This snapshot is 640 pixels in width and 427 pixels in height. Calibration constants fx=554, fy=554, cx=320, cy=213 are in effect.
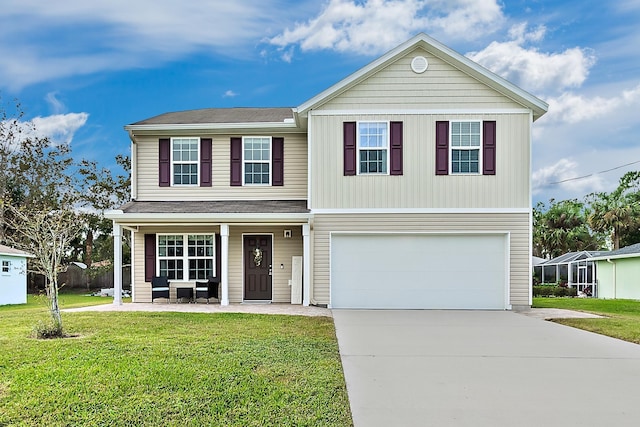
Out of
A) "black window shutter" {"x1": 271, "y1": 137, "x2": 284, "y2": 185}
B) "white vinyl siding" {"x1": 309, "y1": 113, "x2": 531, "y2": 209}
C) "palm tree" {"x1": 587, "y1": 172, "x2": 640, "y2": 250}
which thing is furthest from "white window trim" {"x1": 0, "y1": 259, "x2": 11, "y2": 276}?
"palm tree" {"x1": 587, "y1": 172, "x2": 640, "y2": 250}

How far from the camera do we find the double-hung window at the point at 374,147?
48.0 feet

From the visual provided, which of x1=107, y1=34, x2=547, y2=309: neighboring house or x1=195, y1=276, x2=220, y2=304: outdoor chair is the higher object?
x1=107, y1=34, x2=547, y2=309: neighboring house

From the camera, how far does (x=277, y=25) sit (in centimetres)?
1678

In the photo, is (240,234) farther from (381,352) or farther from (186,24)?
(381,352)

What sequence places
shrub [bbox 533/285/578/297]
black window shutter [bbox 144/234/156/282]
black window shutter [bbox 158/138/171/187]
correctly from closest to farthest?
black window shutter [bbox 144/234/156/282], black window shutter [bbox 158/138/171/187], shrub [bbox 533/285/578/297]

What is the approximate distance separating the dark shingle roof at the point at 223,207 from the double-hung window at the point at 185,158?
29.1 inches

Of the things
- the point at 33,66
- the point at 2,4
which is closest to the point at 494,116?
the point at 2,4

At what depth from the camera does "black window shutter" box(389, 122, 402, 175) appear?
14.6 meters

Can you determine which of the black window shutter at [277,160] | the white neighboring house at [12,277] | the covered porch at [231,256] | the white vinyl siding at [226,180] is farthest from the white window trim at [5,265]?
the black window shutter at [277,160]

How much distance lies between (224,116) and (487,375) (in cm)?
1246

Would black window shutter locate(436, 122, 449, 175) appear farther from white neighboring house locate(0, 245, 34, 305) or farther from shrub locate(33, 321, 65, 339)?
white neighboring house locate(0, 245, 34, 305)

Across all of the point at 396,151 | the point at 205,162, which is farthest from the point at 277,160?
the point at 396,151

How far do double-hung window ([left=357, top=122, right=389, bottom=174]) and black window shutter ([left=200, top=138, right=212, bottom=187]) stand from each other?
14.7 ft

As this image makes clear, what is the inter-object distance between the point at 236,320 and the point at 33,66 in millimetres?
16828
